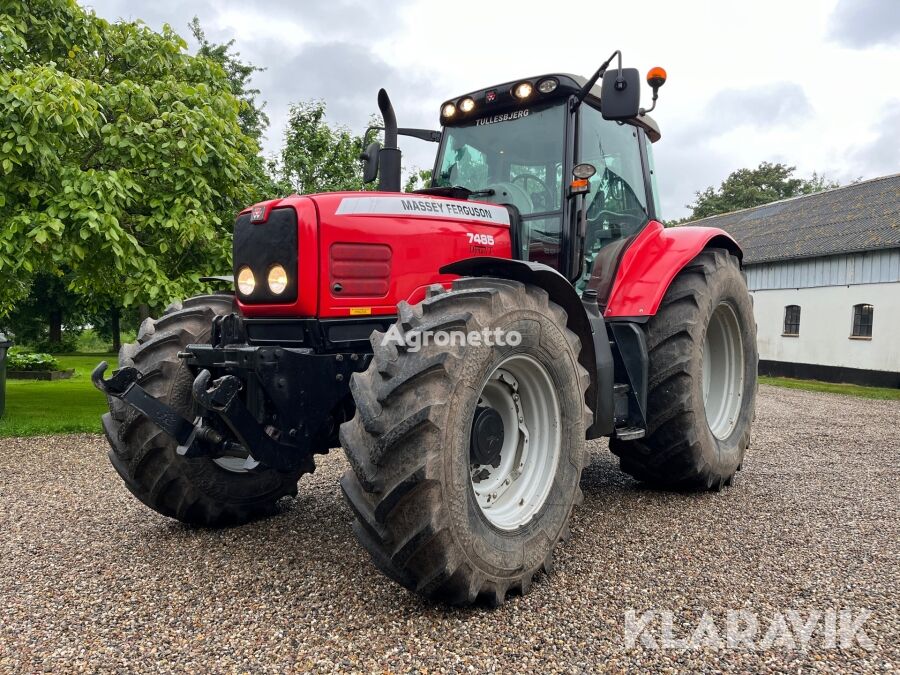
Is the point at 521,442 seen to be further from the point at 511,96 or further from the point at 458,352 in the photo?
the point at 511,96

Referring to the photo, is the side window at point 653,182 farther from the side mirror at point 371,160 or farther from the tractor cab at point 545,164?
the side mirror at point 371,160

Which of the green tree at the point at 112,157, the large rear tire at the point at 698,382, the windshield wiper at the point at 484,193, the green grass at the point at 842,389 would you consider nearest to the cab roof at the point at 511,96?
the windshield wiper at the point at 484,193

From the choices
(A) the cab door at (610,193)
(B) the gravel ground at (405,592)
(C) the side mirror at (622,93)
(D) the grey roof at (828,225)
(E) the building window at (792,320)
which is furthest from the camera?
(E) the building window at (792,320)

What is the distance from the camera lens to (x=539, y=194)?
4172mm

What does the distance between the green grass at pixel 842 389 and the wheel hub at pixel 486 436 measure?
1293 cm

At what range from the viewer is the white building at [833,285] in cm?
1596

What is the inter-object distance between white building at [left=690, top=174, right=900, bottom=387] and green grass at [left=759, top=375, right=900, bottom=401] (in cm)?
77

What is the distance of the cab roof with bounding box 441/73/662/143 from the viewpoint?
4.10 meters

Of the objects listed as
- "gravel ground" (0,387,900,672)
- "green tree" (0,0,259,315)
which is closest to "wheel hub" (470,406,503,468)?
"gravel ground" (0,387,900,672)

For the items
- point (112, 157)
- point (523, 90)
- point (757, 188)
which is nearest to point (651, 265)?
point (523, 90)

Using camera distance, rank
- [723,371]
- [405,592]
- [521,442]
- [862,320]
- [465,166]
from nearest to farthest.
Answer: [405,592], [521,442], [465,166], [723,371], [862,320]

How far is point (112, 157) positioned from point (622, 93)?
19.8 feet

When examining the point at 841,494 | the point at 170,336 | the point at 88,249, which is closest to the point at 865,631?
the point at 841,494

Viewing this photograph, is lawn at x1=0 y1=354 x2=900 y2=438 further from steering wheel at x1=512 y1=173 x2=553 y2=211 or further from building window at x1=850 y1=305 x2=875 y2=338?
steering wheel at x1=512 y1=173 x2=553 y2=211
